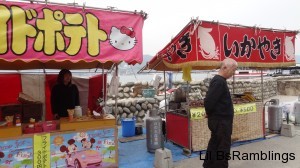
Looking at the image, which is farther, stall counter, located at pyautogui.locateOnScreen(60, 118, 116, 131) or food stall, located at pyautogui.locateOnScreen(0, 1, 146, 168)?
stall counter, located at pyautogui.locateOnScreen(60, 118, 116, 131)

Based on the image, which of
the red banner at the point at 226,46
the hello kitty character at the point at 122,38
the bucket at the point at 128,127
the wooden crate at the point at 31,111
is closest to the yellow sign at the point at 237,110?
the red banner at the point at 226,46

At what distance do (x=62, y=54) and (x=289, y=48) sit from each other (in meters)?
6.64

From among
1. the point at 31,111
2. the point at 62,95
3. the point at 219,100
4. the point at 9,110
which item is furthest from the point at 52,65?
the point at 219,100

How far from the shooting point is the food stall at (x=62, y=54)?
12.7ft

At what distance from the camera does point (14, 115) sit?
4.41 meters

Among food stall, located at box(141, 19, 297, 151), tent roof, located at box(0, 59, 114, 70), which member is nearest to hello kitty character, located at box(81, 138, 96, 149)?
tent roof, located at box(0, 59, 114, 70)

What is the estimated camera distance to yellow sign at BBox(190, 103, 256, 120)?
19.4 ft

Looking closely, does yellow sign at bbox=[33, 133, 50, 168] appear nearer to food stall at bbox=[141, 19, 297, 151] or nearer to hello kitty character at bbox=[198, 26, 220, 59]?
food stall at bbox=[141, 19, 297, 151]

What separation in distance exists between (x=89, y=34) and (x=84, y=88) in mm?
3464

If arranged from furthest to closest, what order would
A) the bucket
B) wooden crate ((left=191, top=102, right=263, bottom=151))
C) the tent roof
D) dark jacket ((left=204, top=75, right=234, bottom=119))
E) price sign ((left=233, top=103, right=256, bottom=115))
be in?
1. the bucket
2. price sign ((left=233, top=103, right=256, bottom=115))
3. the tent roof
4. wooden crate ((left=191, top=102, right=263, bottom=151))
5. dark jacket ((left=204, top=75, right=234, bottom=119))

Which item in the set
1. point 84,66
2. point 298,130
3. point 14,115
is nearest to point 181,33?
point 84,66

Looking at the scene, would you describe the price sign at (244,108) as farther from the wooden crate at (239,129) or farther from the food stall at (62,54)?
the food stall at (62,54)

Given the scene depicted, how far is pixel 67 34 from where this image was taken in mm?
4180

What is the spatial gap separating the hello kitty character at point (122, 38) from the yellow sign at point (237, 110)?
2.32 metres
